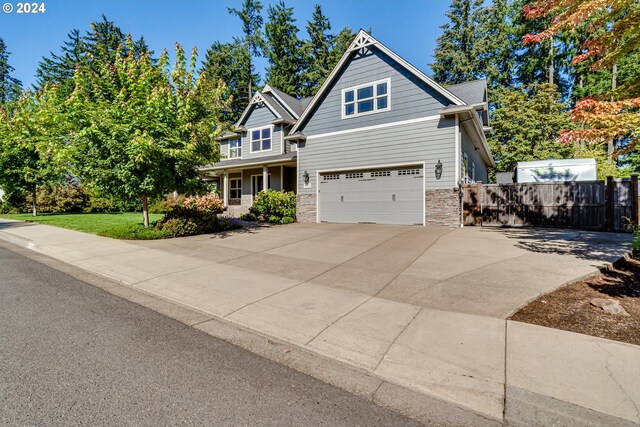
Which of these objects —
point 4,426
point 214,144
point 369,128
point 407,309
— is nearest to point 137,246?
point 214,144

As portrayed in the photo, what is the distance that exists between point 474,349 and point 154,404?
2991 mm

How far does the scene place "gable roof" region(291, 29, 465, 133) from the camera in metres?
11.6

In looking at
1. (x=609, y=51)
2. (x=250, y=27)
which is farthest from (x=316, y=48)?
(x=609, y=51)

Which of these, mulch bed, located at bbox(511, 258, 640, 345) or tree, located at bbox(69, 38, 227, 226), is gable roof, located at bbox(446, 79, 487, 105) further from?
tree, located at bbox(69, 38, 227, 226)

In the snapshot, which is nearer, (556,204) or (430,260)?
(430,260)

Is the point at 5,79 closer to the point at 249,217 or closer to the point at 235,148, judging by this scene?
the point at 235,148

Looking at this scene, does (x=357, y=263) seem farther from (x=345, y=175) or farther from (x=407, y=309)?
(x=345, y=175)

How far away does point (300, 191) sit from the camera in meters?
15.5

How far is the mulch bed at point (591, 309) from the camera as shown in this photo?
3389 mm

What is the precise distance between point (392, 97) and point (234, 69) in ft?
100

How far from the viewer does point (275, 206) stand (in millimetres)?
15312

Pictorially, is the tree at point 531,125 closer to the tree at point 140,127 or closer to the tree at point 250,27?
the tree at point 140,127

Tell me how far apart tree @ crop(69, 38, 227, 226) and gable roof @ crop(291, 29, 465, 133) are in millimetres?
5738

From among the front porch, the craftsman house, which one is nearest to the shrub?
the craftsman house
